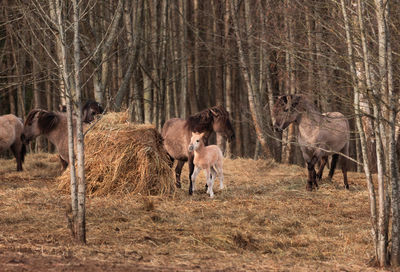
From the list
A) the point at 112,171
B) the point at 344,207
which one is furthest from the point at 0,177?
the point at 344,207

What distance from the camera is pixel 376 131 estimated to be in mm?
6270

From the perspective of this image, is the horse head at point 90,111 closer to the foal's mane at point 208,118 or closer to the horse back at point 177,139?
the horse back at point 177,139

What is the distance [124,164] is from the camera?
11062 millimetres

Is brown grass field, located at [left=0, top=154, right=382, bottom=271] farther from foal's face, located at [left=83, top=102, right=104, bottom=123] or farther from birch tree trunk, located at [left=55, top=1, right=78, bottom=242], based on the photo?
foal's face, located at [left=83, top=102, right=104, bottom=123]

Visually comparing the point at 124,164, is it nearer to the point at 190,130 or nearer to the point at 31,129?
the point at 190,130

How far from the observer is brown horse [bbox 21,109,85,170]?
12242 millimetres

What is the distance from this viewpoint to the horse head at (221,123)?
1170 centimetres

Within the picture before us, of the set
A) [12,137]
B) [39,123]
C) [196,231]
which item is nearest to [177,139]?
[39,123]

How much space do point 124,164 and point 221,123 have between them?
2017mm

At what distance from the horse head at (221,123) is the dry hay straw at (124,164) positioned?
3.77ft

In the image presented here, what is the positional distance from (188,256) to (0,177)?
8.19m

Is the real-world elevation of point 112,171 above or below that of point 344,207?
above

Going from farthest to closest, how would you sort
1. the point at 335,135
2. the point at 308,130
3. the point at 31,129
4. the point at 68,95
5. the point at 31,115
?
the point at 31,129
the point at 31,115
the point at 335,135
the point at 308,130
the point at 68,95

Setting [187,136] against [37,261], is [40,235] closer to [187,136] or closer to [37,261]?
[37,261]
